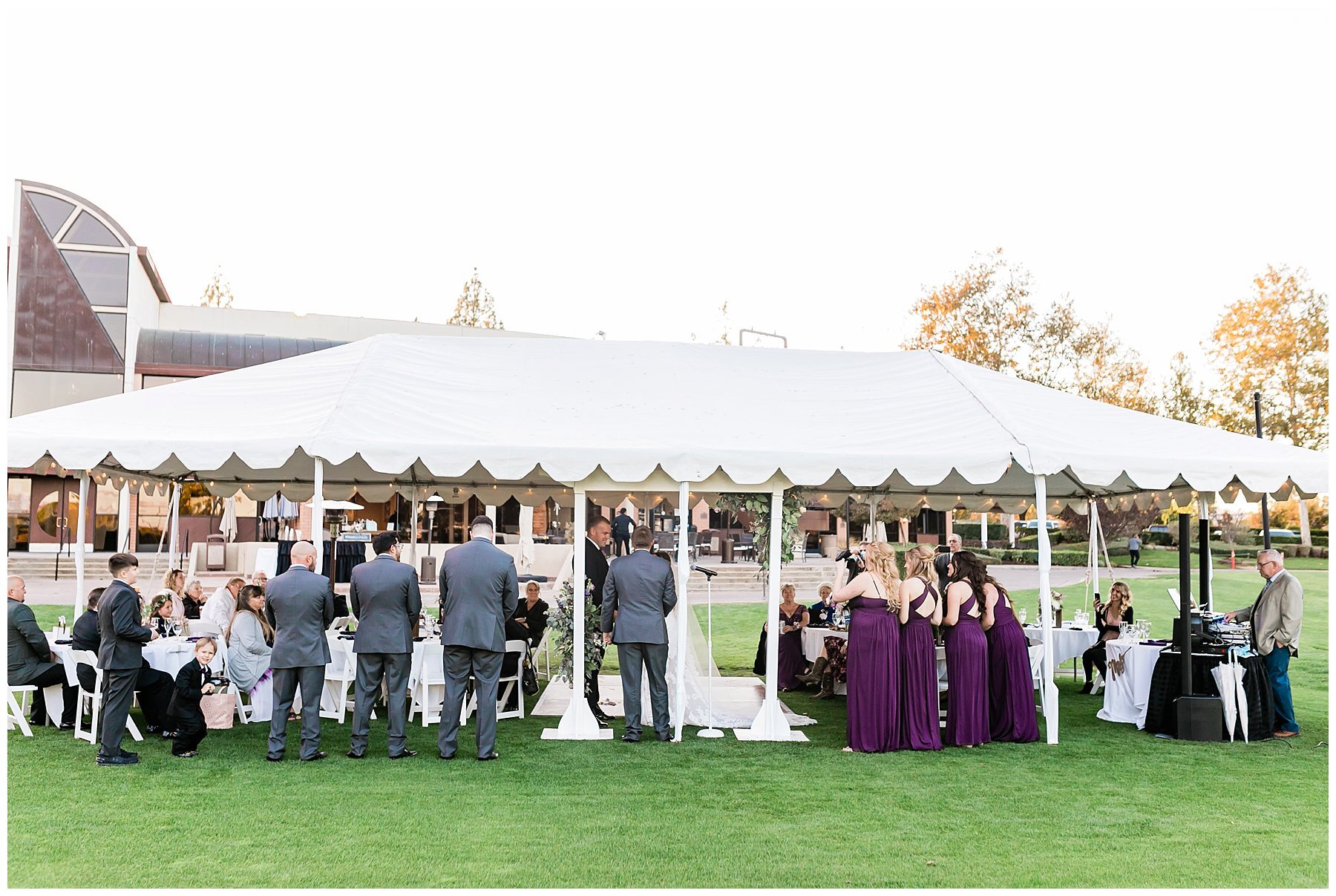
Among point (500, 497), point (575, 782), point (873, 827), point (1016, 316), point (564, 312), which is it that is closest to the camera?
point (873, 827)

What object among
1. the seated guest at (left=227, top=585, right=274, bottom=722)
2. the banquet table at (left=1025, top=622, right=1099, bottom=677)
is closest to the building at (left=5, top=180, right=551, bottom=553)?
the banquet table at (left=1025, top=622, right=1099, bottom=677)

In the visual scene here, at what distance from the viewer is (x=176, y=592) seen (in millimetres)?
11148

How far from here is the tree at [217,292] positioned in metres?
48.4

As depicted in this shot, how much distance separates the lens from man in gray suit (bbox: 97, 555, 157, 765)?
742cm

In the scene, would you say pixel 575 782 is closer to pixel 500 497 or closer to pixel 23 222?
pixel 500 497

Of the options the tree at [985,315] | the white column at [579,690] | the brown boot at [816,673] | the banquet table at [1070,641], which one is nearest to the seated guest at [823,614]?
the brown boot at [816,673]

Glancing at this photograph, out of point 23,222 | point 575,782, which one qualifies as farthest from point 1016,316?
point 575,782

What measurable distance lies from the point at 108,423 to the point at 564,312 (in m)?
36.3

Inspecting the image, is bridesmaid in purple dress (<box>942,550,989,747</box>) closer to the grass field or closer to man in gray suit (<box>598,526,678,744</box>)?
the grass field

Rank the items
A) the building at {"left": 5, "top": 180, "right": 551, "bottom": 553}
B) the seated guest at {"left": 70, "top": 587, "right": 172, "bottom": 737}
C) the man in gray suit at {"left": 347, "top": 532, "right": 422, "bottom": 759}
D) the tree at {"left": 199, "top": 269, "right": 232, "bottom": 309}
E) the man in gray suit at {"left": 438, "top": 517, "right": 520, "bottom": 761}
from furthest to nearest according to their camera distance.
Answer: the tree at {"left": 199, "top": 269, "right": 232, "bottom": 309}
the building at {"left": 5, "top": 180, "right": 551, "bottom": 553}
the seated guest at {"left": 70, "top": 587, "right": 172, "bottom": 737}
the man in gray suit at {"left": 438, "top": 517, "right": 520, "bottom": 761}
the man in gray suit at {"left": 347, "top": 532, "right": 422, "bottom": 759}

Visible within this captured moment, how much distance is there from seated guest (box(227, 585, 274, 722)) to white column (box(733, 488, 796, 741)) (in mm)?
4015

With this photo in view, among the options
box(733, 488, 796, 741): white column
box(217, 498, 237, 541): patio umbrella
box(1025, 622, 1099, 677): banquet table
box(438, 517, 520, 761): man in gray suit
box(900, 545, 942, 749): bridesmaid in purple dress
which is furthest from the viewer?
box(217, 498, 237, 541): patio umbrella

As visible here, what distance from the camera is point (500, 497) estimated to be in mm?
14070

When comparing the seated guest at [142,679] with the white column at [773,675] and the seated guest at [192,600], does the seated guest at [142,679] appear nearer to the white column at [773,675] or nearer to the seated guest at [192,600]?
the seated guest at [192,600]
